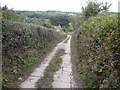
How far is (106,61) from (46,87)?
283cm

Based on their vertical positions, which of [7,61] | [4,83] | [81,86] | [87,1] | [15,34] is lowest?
[81,86]

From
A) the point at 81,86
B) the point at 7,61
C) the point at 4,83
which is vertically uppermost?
the point at 7,61

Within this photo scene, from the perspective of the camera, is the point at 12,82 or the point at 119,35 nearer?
the point at 119,35

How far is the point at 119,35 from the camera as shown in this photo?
4340mm

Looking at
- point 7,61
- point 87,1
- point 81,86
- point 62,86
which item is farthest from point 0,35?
point 87,1

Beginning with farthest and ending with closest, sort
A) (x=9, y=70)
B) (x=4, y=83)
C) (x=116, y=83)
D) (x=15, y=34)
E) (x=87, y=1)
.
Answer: (x=87, y=1) < (x=15, y=34) < (x=9, y=70) < (x=4, y=83) < (x=116, y=83)

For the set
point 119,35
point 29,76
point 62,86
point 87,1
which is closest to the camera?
point 119,35

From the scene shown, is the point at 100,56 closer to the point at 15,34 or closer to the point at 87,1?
the point at 15,34

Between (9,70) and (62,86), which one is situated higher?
(9,70)

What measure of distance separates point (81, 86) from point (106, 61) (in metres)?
1.81

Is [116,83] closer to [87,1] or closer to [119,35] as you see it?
[119,35]

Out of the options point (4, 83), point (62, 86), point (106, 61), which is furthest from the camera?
point (62, 86)

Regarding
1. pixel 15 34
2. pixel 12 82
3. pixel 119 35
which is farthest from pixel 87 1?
pixel 12 82

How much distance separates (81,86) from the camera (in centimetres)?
572
